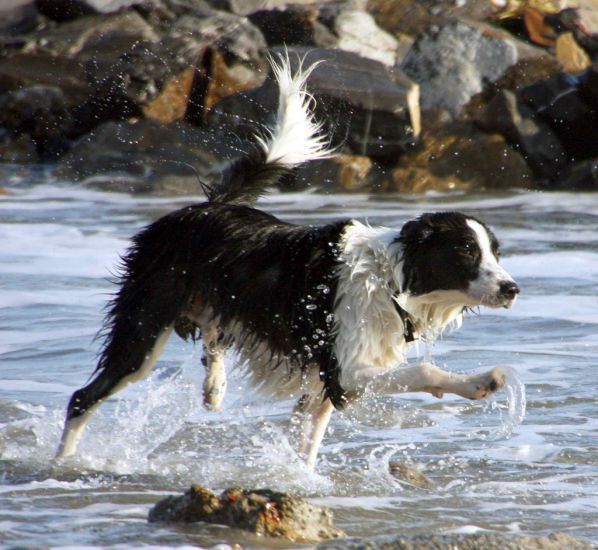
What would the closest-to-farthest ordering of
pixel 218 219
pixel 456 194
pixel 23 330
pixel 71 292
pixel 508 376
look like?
pixel 508 376
pixel 218 219
pixel 23 330
pixel 71 292
pixel 456 194

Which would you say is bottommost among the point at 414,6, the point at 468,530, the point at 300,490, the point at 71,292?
the point at 414,6

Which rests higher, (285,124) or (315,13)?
(285,124)

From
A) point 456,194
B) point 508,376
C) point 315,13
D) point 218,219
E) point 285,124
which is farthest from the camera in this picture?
point 315,13

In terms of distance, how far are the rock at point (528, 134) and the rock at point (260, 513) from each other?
11.4 metres

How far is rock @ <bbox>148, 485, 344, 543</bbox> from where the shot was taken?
12.7 ft

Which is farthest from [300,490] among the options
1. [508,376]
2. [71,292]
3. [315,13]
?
[315,13]

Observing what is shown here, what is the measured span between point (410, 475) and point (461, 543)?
1.22 metres

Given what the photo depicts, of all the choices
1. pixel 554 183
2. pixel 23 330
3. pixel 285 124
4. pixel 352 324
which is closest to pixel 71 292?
pixel 23 330

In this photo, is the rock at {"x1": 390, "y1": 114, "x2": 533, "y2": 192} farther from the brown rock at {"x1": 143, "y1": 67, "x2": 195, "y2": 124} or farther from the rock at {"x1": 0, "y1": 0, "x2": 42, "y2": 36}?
the rock at {"x1": 0, "y1": 0, "x2": 42, "y2": 36}

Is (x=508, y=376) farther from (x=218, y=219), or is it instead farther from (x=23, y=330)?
(x=23, y=330)

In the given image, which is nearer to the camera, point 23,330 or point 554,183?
point 23,330

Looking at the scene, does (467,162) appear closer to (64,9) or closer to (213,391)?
(64,9)

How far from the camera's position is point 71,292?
8.69 m

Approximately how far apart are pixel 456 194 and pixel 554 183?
1330 millimetres
